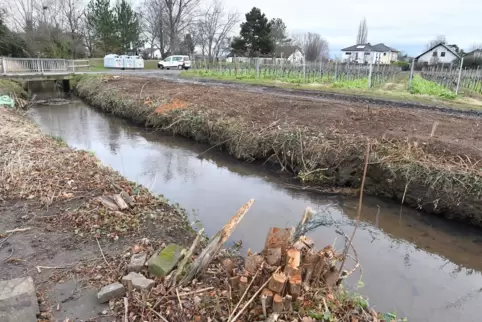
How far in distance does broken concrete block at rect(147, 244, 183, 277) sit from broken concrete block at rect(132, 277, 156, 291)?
14 centimetres

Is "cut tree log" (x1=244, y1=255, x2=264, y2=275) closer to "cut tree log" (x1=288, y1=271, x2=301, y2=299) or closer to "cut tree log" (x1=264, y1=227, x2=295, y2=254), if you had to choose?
"cut tree log" (x1=264, y1=227, x2=295, y2=254)

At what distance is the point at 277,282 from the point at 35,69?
2435 cm

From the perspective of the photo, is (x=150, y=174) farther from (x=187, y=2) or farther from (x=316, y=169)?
(x=187, y=2)

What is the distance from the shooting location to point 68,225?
4.72 meters

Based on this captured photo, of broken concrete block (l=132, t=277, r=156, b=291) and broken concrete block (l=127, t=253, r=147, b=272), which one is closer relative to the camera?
broken concrete block (l=132, t=277, r=156, b=291)

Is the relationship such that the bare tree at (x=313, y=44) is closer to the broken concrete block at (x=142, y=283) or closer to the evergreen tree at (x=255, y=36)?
the evergreen tree at (x=255, y=36)

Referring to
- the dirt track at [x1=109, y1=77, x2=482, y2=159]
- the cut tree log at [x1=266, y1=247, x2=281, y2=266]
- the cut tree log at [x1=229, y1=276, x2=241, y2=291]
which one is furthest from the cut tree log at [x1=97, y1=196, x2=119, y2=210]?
the dirt track at [x1=109, y1=77, x2=482, y2=159]

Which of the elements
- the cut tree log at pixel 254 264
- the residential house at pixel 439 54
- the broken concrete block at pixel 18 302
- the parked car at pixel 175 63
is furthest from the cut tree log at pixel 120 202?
the residential house at pixel 439 54

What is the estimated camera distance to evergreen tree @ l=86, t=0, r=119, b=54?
49531mm

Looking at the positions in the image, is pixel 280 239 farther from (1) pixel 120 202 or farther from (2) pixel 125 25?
(2) pixel 125 25

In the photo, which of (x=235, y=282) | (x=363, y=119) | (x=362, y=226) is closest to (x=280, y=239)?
(x=235, y=282)

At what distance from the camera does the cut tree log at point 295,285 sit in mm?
2908

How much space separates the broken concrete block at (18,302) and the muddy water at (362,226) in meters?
2.99

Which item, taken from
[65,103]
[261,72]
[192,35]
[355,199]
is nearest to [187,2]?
[192,35]
